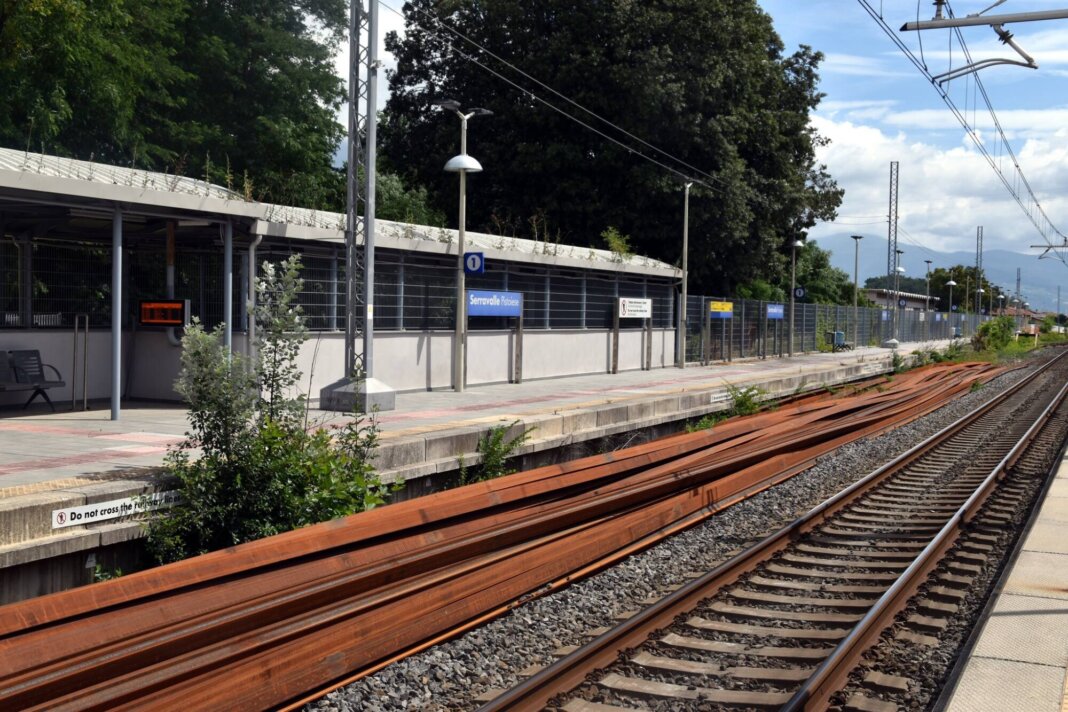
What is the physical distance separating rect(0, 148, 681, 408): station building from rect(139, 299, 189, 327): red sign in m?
0.41

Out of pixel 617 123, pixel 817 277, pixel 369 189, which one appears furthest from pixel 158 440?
pixel 817 277

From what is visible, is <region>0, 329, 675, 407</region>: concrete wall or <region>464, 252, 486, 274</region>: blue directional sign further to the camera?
<region>464, 252, 486, 274</region>: blue directional sign

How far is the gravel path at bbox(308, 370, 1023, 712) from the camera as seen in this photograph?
6094 mm

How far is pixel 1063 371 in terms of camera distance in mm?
42562

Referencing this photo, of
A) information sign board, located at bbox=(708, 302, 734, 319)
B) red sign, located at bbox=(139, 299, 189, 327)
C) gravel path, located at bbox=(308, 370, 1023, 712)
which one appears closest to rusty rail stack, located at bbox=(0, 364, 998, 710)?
gravel path, located at bbox=(308, 370, 1023, 712)

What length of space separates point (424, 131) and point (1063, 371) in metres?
28.2

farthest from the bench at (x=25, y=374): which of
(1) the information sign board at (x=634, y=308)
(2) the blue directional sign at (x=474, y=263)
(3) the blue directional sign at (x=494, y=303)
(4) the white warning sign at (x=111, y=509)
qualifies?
(1) the information sign board at (x=634, y=308)

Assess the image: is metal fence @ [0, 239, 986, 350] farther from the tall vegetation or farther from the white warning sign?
the white warning sign

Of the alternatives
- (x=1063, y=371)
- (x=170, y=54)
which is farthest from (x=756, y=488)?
(x=1063, y=371)

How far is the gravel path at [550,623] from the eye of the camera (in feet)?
20.0

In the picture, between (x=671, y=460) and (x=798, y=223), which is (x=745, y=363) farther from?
(x=671, y=460)

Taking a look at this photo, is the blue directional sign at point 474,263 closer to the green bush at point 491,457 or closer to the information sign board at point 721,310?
the green bush at point 491,457

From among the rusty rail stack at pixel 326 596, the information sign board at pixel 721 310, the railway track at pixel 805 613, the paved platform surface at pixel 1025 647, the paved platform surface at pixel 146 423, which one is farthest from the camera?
the information sign board at pixel 721 310

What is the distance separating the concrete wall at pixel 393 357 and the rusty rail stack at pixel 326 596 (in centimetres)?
354
